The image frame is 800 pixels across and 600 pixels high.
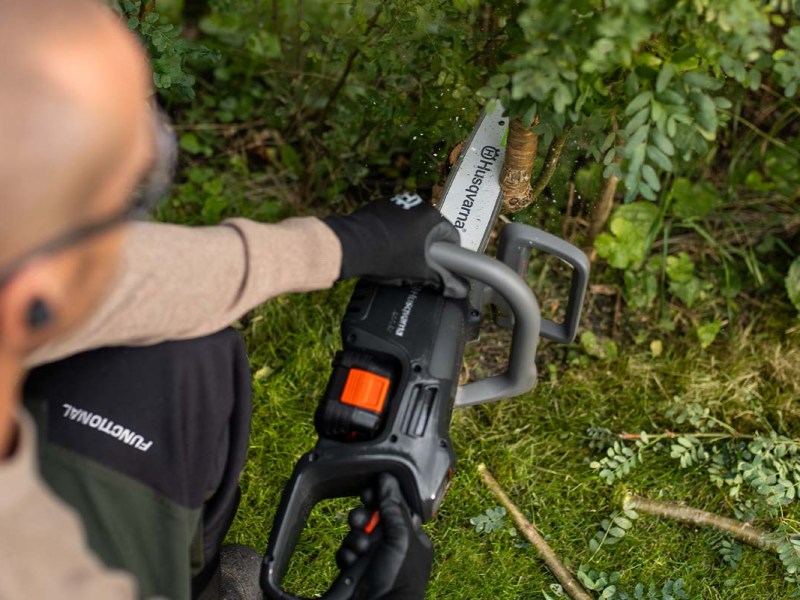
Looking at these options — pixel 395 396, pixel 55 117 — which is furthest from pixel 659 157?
pixel 55 117

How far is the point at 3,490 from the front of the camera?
100 cm

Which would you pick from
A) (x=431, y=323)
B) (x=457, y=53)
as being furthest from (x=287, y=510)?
(x=457, y=53)

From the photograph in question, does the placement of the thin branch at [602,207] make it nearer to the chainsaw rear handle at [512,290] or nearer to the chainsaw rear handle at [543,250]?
the chainsaw rear handle at [543,250]

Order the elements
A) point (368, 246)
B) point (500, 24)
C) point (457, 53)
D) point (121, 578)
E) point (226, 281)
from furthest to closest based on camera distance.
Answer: point (500, 24)
point (457, 53)
point (368, 246)
point (226, 281)
point (121, 578)

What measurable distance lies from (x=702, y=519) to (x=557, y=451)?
0.44 metres

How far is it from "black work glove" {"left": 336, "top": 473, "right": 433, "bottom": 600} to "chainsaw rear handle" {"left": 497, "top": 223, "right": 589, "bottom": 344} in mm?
588

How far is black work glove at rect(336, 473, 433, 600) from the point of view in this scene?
146cm

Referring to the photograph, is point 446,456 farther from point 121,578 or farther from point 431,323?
point 121,578

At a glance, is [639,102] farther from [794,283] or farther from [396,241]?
[794,283]

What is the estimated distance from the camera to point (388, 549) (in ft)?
4.81

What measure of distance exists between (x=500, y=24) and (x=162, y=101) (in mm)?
1317

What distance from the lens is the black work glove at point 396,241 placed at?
60.7 inches

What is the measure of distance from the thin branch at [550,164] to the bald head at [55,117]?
128 cm

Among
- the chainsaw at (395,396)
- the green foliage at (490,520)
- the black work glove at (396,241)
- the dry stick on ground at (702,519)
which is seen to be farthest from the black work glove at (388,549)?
the dry stick on ground at (702,519)
